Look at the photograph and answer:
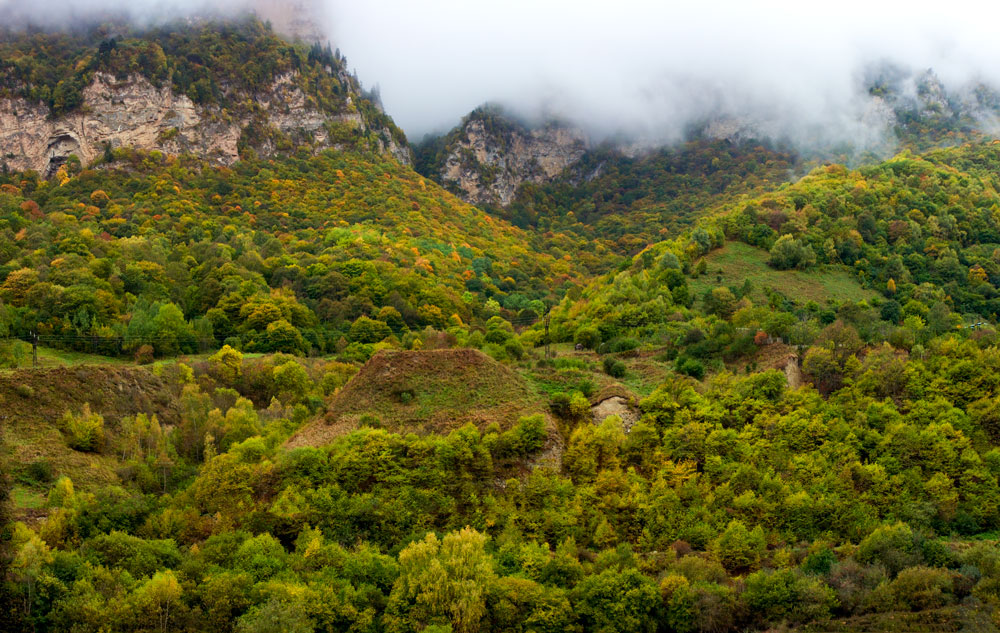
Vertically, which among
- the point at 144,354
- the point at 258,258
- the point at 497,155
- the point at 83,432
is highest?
the point at 497,155

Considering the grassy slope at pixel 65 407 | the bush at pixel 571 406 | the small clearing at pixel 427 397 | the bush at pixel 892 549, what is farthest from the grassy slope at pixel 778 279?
the grassy slope at pixel 65 407

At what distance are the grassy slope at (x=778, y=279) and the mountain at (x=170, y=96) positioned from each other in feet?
218

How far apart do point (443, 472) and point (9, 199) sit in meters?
71.6

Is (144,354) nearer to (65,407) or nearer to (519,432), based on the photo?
(65,407)

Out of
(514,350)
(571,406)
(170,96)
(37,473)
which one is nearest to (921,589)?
(571,406)

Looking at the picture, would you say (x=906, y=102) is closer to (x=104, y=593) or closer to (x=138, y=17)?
(x=138, y=17)

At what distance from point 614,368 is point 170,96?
80369 mm

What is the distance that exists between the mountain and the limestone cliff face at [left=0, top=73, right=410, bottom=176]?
11cm

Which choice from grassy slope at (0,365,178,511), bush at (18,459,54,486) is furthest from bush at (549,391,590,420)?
bush at (18,459,54,486)

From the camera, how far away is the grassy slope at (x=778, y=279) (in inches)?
2852

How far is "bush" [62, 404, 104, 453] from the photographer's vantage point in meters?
47.2

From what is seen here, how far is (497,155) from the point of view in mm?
160125

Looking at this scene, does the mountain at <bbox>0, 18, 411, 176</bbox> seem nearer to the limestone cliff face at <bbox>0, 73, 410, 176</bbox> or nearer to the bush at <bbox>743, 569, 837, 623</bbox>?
the limestone cliff face at <bbox>0, 73, 410, 176</bbox>

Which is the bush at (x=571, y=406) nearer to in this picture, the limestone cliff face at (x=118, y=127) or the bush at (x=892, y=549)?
the bush at (x=892, y=549)
